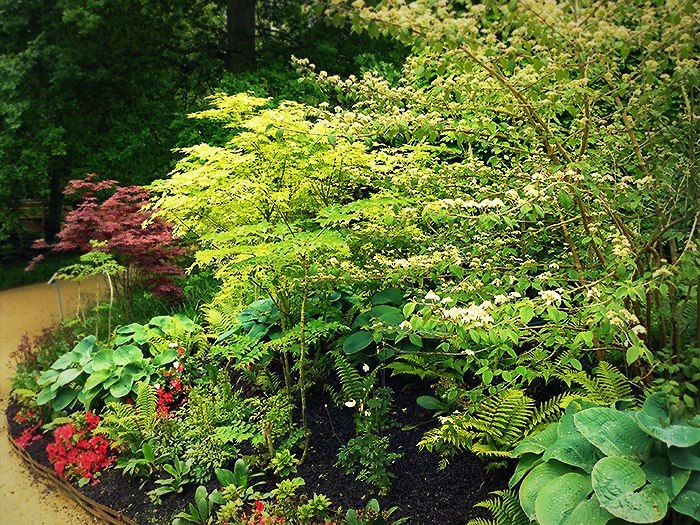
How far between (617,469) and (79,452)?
3.54 m

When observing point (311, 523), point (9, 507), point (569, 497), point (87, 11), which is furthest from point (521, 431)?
point (87, 11)

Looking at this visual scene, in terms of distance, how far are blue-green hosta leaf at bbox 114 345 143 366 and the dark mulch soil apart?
0.87 metres

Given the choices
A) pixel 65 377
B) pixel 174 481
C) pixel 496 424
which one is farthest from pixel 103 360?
pixel 496 424

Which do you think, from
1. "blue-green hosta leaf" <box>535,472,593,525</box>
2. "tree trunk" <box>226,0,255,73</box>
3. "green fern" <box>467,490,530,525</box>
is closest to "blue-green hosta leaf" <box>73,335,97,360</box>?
"green fern" <box>467,490,530,525</box>

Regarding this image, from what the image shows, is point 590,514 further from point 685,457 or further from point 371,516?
point 371,516

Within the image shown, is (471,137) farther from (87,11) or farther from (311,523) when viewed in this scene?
(87,11)

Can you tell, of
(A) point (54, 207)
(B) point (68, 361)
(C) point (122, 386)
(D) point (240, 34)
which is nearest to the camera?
(C) point (122, 386)

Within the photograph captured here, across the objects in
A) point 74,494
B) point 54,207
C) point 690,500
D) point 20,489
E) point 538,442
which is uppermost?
point 690,500

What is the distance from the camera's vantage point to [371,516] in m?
2.77

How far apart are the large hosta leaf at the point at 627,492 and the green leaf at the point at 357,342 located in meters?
1.74

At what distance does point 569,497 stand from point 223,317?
2.74 meters

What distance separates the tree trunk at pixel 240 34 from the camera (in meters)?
8.80

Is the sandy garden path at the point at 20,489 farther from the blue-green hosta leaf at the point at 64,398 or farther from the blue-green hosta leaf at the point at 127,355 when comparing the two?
the blue-green hosta leaf at the point at 127,355

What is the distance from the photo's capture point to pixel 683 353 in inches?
109
